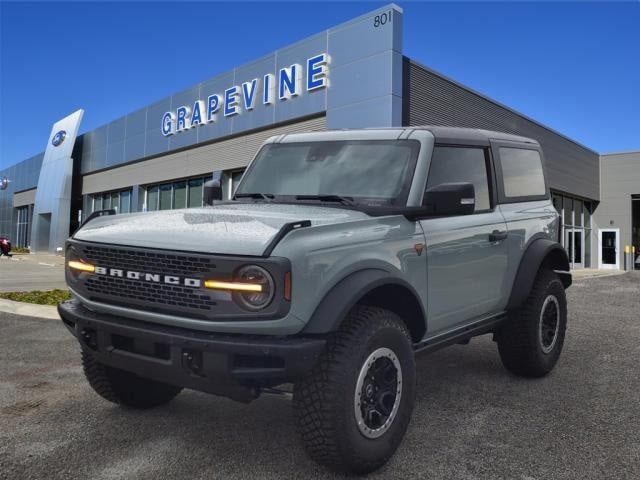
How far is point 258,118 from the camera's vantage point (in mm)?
17781

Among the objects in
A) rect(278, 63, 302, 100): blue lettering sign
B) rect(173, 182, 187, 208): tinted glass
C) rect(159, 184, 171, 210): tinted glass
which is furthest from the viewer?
rect(159, 184, 171, 210): tinted glass

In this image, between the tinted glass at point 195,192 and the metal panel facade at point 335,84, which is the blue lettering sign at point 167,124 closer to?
the metal panel facade at point 335,84

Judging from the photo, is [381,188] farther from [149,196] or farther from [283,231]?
[149,196]

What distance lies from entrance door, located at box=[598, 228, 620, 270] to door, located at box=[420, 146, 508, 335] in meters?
30.4

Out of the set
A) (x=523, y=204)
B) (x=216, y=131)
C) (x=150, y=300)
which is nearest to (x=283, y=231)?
(x=150, y=300)

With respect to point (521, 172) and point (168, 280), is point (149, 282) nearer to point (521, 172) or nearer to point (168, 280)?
point (168, 280)

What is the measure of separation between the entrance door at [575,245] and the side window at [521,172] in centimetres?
2519

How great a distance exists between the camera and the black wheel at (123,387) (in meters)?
3.55

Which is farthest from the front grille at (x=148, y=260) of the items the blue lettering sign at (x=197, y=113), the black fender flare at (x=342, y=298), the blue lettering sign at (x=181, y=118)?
the blue lettering sign at (x=181, y=118)

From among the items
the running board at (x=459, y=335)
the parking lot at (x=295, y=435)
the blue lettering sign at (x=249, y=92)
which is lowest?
the parking lot at (x=295, y=435)

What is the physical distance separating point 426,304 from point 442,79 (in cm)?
1331

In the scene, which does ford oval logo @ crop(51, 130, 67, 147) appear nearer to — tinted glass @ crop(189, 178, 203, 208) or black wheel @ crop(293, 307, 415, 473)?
tinted glass @ crop(189, 178, 203, 208)

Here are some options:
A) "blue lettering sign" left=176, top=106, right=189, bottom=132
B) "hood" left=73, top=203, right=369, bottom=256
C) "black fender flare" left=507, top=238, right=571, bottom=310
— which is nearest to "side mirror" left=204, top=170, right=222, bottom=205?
"hood" left=73, top=203, right=369, bottom=256

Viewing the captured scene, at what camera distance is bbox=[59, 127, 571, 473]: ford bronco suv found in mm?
2553
